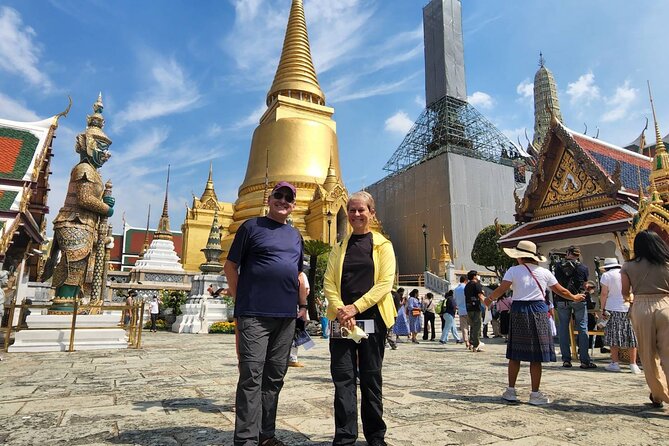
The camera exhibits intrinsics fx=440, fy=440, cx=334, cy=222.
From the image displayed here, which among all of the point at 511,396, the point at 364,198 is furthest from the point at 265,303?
the point at 511,396

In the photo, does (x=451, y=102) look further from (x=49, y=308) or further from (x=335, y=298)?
(x=335, y=298)

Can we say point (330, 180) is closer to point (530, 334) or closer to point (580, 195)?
point (580, 195)

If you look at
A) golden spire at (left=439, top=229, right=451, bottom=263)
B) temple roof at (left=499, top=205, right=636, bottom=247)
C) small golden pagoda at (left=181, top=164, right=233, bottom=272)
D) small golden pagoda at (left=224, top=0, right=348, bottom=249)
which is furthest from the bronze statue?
golden spire at (left=439, top=229, right=451, bottom=263)

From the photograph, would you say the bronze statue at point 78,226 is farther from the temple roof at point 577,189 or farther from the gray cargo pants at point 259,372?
the temple roof at point 577,189

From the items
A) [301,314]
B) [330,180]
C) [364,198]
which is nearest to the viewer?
[364,198]

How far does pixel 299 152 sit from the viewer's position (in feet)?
92.2

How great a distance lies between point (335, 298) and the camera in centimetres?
262

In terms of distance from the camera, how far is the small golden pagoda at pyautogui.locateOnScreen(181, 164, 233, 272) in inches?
1032

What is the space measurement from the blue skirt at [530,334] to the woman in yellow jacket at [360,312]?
1768 mm

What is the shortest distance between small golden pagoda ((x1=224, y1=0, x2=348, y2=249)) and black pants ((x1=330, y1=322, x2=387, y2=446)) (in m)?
21.2

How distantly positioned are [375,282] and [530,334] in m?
1.93

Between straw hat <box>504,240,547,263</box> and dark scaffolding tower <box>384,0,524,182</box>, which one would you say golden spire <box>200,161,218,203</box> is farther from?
straw hat <box>504,240,547,263</box>

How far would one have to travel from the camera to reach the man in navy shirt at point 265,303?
2.42 m

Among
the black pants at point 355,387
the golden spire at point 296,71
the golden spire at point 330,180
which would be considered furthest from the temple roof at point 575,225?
the golden spire at point 296,71
